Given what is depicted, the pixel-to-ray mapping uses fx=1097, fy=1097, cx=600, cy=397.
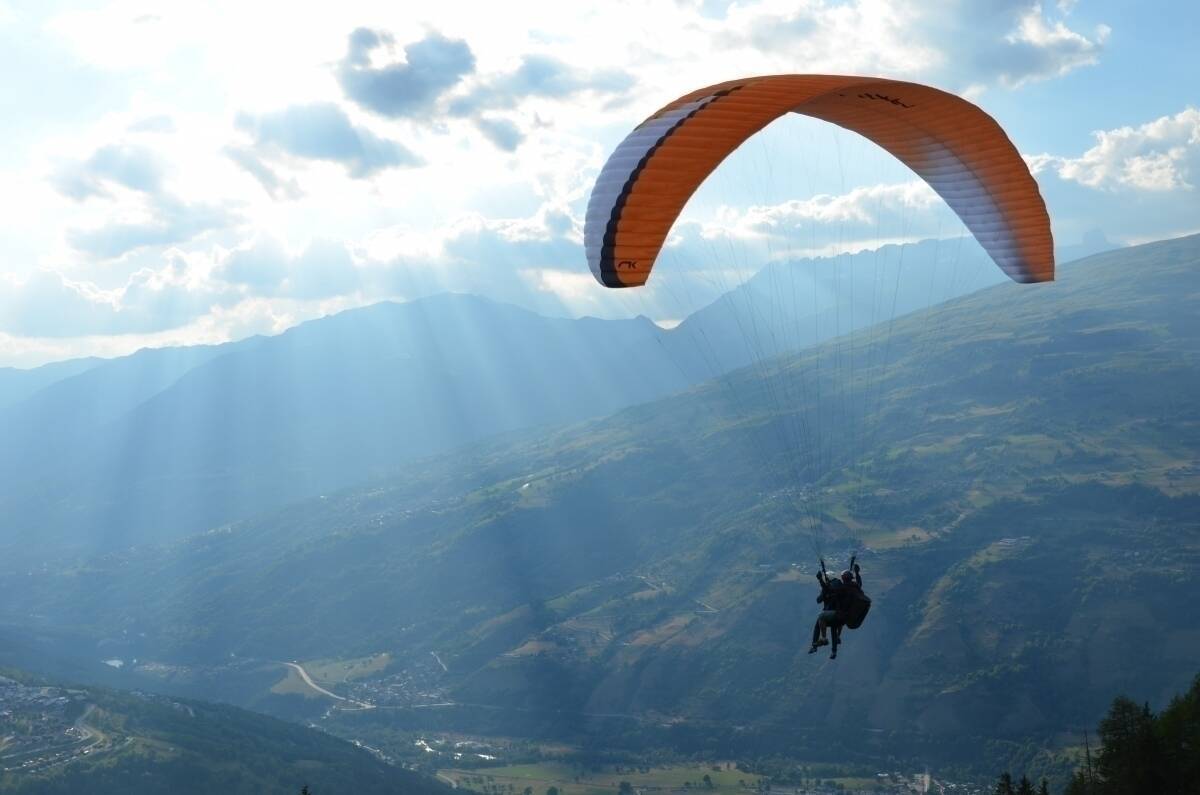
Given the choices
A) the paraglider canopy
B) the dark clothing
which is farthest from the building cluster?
the paraglider canopy

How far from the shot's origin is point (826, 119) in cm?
3034

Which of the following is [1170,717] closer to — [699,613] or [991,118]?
[991,118]

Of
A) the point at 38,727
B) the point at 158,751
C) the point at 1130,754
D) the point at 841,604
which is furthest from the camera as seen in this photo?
the point at 38,727

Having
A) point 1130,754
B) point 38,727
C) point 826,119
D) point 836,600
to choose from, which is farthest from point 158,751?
point 826,119

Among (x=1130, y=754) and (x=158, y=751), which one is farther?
(x=158, y=751)

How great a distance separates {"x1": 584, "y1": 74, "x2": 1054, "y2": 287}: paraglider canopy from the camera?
23781 mm

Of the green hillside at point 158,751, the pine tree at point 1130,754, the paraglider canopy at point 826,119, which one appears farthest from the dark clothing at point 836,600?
the green hillside at point 158,751

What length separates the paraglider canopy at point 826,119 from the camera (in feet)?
78.0

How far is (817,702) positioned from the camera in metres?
161

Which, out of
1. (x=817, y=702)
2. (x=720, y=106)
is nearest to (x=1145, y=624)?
(x=817, y=702)

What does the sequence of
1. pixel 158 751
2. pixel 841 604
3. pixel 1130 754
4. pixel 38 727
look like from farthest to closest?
pixel 38 727
pixel 158 751
pixel 1130 754
pixel 841 604

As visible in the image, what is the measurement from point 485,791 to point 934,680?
2540 inches

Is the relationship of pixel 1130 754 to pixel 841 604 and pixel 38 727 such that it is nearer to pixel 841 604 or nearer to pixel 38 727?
pixel 841 604

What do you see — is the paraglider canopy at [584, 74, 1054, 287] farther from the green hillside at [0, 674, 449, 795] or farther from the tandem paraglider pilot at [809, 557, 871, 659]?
the green hillside at [0, 674, 449, 795]
